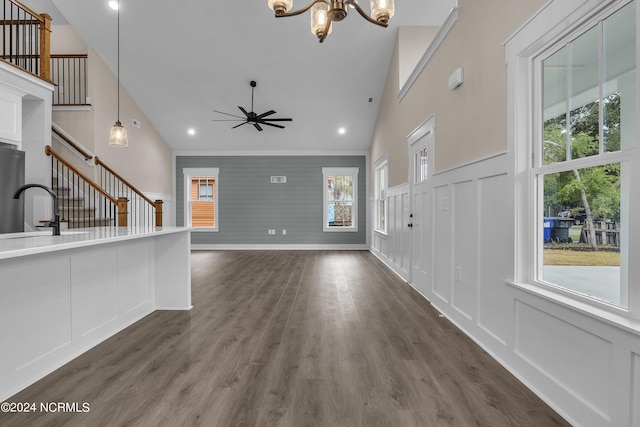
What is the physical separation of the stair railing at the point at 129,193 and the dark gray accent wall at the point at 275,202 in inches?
74.4

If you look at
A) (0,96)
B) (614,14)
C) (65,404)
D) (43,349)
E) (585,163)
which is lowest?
(65,404)

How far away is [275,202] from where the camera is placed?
932cm

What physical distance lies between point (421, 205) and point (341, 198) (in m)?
5.15

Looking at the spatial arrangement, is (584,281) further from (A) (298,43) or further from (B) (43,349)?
(A) (298,43)

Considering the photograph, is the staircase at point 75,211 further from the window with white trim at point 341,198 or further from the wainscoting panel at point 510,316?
the window with white trim at point 341,198

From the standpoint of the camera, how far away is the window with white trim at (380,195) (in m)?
7.17

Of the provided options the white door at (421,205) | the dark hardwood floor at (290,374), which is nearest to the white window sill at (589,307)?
the dark hardwood floor at (290,374)

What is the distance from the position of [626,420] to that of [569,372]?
337mm

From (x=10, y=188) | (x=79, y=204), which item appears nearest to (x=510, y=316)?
(x=10, y=188)

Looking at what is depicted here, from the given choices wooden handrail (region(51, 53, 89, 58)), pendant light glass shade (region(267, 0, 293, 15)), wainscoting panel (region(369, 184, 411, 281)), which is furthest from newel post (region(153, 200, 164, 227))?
pendant light glass shade (region(267, 0, 293, 15))

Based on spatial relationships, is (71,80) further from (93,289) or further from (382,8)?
(382,8)

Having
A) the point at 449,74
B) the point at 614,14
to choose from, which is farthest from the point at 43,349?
the point at 449,74

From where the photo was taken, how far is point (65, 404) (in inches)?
72.5

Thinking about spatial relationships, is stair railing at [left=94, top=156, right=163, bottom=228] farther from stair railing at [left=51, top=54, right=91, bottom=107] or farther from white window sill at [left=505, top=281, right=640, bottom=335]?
white window sill at [left=505, top=281, right=640, bottom=335]
